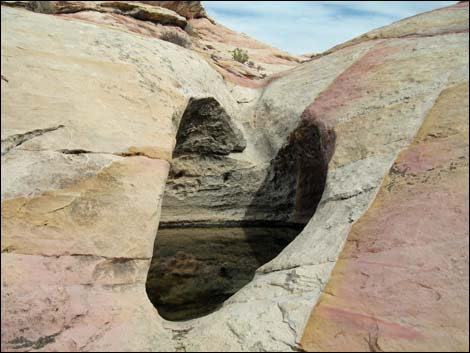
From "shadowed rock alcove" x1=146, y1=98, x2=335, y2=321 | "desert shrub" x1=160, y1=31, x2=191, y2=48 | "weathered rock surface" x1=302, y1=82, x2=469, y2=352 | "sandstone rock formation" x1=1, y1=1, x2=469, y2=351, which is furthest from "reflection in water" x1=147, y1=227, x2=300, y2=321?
"desert shrub" x1=160, y1=31, x2=191, y2=48

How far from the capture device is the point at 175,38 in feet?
45.2

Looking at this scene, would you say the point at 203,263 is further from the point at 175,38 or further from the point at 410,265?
the point at 175,38

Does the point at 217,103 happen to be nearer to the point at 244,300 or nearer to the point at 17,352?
the point at 244,300

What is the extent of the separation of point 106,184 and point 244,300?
2.22m

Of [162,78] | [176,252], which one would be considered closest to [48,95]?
[162,78]

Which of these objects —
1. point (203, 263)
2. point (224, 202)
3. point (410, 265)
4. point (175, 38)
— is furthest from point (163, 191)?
point (175, 38)

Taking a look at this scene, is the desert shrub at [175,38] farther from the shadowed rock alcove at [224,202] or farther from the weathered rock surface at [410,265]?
the weathered rock surface at [410,265]

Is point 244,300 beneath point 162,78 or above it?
beneath

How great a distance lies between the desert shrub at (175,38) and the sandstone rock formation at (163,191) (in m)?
5.43

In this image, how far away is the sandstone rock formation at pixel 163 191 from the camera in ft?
13.3

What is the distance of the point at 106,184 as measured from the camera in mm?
5348

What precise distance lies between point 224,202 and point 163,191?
5.98 metres

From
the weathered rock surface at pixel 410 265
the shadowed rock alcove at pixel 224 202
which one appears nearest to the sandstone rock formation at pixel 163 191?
the weathered rock surface at pixel 410 265

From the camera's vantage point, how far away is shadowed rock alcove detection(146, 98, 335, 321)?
9.30 metres
